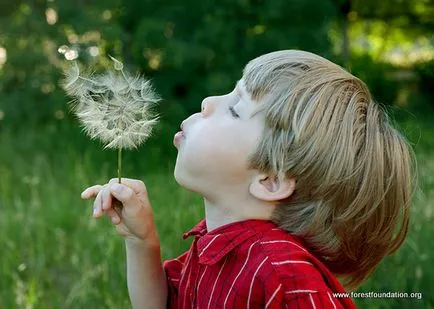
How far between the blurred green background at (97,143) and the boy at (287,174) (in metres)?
0.40

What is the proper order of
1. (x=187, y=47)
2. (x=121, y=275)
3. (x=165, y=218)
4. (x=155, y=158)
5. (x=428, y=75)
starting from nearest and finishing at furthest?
(x=121, y=275)
(x=165, y=218)
(x=155, y=158)
(x=187, y=47)
(x=428, y=75)

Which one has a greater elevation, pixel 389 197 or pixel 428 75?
pixel 389 197

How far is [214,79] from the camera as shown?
7.53m

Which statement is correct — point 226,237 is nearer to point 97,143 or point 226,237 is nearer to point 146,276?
point 146,276

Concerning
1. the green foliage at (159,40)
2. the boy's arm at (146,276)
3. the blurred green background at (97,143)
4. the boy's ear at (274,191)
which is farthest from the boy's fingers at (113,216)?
the green foliage at (159,40)

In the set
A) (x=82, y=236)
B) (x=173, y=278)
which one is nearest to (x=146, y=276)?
(x=173, y=278)

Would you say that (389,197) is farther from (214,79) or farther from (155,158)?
(214,79)

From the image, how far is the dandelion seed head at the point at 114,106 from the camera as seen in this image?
2.00 metres

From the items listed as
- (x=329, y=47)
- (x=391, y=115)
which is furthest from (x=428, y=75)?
(x=391, y=115)

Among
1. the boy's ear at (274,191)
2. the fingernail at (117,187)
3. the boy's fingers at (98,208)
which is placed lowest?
the boy's fingers at (98,208)

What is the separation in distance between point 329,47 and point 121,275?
208 inches

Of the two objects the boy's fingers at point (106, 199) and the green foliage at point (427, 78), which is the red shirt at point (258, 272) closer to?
the boy's fingers at point (106, 199)

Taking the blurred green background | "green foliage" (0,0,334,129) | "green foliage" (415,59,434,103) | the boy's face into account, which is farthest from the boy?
"green foliage" (415,59,434,103)

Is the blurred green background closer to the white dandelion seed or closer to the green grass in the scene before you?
the green grass
